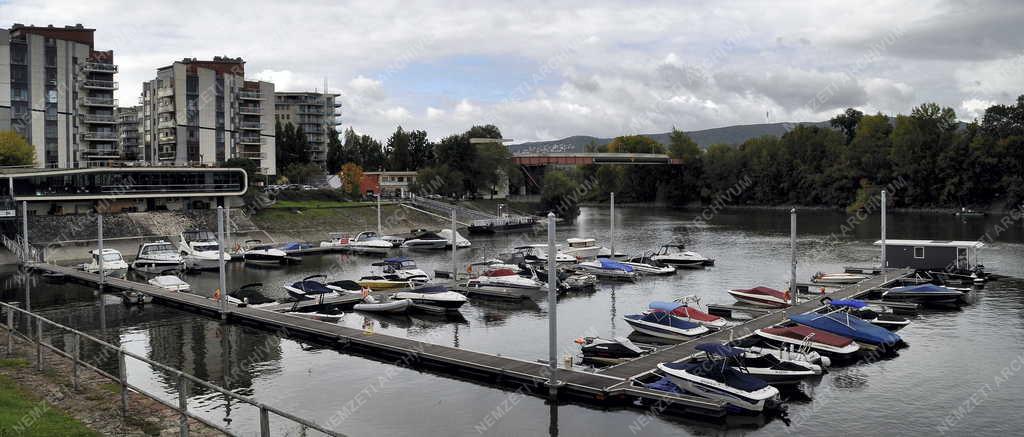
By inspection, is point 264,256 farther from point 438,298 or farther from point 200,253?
point 438,298

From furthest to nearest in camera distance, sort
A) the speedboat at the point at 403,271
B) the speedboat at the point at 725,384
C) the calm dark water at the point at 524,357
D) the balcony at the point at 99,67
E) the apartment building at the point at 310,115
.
Answer: the apartment building at the point at 310,115 < the balcony at the point at 99,67 < the speedboat at the point at 403,271 < the speedboat at the point at 725,384 < the calm dark water at the point at 524,357

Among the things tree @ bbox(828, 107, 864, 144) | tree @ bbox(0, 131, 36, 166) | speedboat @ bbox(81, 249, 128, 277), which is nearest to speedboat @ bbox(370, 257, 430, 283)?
speedboat @ bbox(81, 249, 128, 277)

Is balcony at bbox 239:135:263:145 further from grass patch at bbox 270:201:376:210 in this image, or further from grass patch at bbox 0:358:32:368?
grass patch at bbox 0:358:32:368

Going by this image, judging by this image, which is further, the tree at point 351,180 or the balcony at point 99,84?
the tree at point 351,180

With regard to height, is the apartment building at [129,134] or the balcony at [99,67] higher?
the balcony at [99,67]

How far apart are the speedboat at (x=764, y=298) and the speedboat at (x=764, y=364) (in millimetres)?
13799

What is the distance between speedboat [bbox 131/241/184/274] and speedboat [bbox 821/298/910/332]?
4797 centimetres

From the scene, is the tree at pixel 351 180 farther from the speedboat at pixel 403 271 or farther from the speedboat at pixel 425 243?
the speedboat at pixel 403 271

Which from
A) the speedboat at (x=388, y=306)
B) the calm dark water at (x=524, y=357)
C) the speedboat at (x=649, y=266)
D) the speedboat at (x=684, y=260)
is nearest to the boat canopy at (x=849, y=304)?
the calm dark water at (x=524, y=357)

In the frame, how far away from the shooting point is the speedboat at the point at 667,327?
111ft

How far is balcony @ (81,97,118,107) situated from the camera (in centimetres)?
9606

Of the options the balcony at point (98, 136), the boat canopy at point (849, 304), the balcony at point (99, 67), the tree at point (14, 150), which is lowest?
the boat canopy at point (849, 304)

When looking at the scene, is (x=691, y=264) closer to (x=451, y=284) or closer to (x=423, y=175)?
(x=451, y=284)

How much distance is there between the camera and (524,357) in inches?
1286
